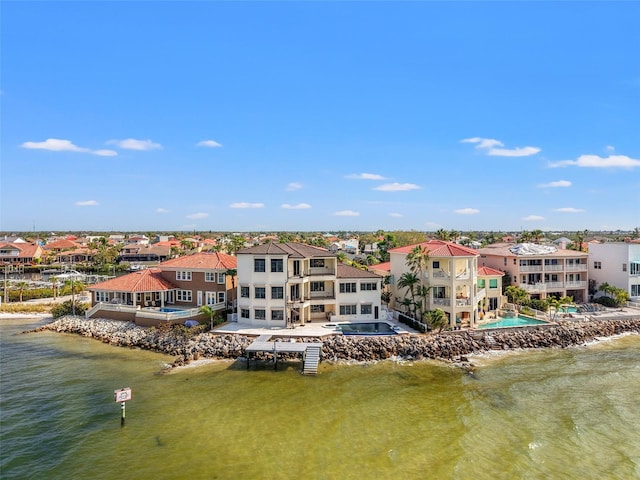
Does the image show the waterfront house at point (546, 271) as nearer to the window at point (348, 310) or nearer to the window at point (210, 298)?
the window at point (348, 310)

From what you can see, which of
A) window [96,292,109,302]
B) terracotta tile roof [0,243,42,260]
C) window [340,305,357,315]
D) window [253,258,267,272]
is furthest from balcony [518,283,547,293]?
terracotta tile roof [0,243,42,260]

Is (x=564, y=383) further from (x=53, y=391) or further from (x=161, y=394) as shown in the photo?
(x=53, y=391)

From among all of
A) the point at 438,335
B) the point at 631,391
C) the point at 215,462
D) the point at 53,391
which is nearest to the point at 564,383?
the point at 631,391

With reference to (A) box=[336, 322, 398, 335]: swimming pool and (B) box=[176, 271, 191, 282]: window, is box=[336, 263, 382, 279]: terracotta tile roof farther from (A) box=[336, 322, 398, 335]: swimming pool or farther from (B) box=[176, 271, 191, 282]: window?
(B) box=[176, 271, 191, 282]: window

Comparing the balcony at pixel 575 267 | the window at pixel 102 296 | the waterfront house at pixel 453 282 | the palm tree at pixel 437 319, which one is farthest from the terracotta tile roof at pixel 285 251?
the balcony at pixel 575 267

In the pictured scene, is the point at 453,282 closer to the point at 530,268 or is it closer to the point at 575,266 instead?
the point at 530,268

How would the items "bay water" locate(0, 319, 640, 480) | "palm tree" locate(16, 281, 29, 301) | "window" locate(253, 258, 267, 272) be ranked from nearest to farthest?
"bay water" locate(0, 319, 640, 480) → "window" locate(253, 258, 267, 272) → "palm tree" locate(16, 281, 29, 301)
